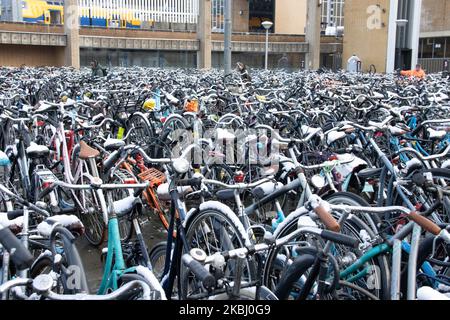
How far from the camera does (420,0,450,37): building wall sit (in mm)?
39625

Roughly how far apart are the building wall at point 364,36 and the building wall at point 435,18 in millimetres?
12404

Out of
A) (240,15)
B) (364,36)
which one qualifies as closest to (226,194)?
(364,36)

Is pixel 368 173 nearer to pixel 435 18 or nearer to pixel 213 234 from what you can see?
pixel 213 234

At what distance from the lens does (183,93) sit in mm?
8914

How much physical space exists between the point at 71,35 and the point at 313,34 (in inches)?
574

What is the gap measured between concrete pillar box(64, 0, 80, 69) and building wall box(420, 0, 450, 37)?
27.1m

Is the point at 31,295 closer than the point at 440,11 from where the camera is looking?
Yes

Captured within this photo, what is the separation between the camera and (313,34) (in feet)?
107

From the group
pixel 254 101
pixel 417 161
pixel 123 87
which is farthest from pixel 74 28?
pixel 417 161

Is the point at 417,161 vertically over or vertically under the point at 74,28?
under

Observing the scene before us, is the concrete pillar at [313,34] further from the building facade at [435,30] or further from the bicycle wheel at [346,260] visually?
the bicycle wheel at [346,260]

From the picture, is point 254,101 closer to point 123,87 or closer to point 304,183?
point 123,87

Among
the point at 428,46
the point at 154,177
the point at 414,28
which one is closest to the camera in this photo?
the point at 154,177

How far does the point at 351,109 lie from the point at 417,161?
152 inches
